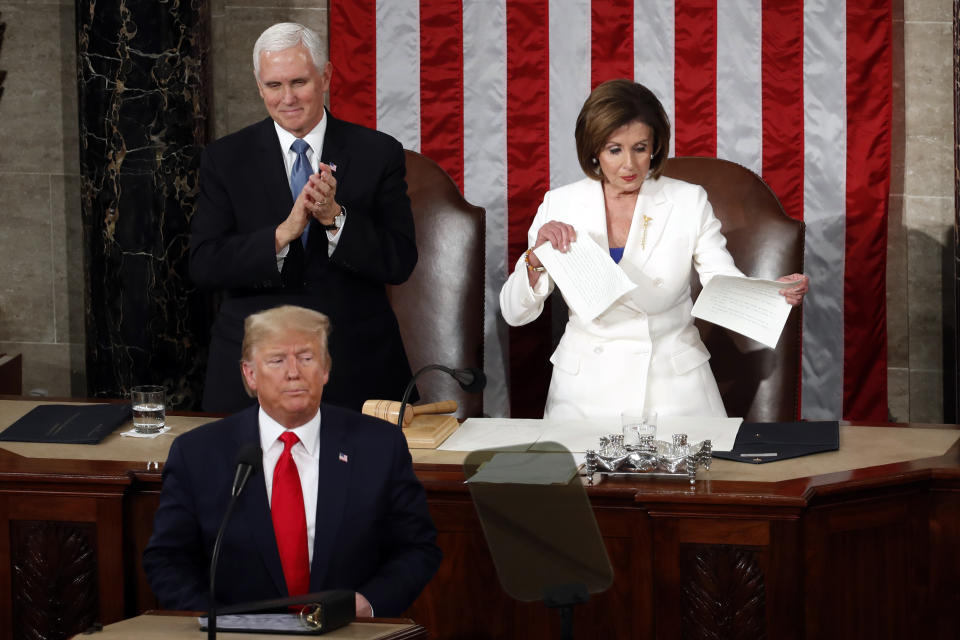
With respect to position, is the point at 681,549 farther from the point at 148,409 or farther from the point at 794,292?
the point at 148,409

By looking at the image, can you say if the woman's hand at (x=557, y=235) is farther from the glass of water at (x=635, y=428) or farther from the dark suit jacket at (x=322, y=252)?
the glass of water at (x=635, y=428)

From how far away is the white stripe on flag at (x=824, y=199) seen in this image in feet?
16.2

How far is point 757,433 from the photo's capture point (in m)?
3.31

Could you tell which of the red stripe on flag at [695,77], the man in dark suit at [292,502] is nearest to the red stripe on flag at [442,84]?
the red stripe on flag at [695,77]

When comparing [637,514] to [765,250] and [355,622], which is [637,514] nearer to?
[355,622]

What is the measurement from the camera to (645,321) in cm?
376

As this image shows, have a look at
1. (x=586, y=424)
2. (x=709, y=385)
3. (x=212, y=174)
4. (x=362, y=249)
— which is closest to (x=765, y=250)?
(x=709, y=385)

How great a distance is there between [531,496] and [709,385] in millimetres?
1820

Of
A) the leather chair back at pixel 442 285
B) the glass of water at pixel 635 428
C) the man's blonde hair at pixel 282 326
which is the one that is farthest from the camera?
the leather chair back at pixel 442 285

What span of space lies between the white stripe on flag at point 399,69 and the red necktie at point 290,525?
2.84 metres

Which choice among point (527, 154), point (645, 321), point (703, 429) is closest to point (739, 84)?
point (527, 154)

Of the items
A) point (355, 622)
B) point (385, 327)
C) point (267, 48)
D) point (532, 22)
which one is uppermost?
point (532, 22)

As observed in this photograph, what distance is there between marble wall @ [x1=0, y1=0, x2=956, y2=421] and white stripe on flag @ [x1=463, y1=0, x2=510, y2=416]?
2.29 feet

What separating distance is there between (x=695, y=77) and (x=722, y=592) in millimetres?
2722
